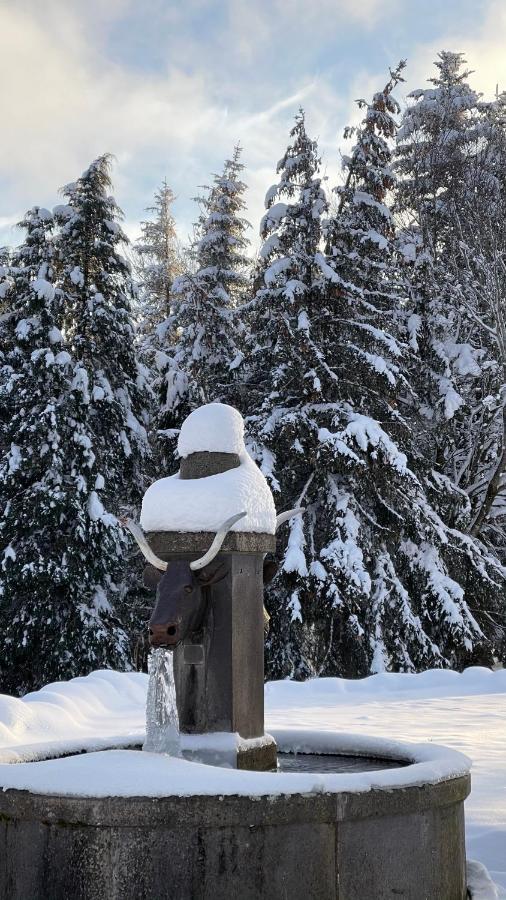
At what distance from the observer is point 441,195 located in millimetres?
21609

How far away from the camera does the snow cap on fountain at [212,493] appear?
16.0 ft

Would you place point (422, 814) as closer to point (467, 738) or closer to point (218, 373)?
point (467, 738)

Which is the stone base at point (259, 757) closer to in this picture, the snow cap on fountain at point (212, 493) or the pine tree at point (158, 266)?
the snow cap on fountain at point (212, 493)

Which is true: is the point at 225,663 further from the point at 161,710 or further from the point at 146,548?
the point at 146,548

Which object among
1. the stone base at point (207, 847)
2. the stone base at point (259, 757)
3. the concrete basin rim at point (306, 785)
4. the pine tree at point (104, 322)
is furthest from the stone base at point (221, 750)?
the pine tree at point (104, 322)

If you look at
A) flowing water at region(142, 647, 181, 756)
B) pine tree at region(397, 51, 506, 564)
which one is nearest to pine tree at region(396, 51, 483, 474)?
pine tree at region(397, 51, 506, 564)

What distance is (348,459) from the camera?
51.8ft

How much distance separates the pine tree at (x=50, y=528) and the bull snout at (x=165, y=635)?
12.6 meters

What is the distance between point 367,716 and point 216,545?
614 cm

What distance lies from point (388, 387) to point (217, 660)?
42.3 ft

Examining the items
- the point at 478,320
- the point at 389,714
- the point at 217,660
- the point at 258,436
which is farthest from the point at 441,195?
the point at 217,660

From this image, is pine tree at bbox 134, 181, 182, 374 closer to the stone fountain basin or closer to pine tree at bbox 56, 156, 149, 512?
pine tree at bbox 56, 156, 149, 512

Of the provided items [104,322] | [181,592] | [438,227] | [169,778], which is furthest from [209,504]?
[438,227]

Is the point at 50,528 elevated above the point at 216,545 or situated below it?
above
